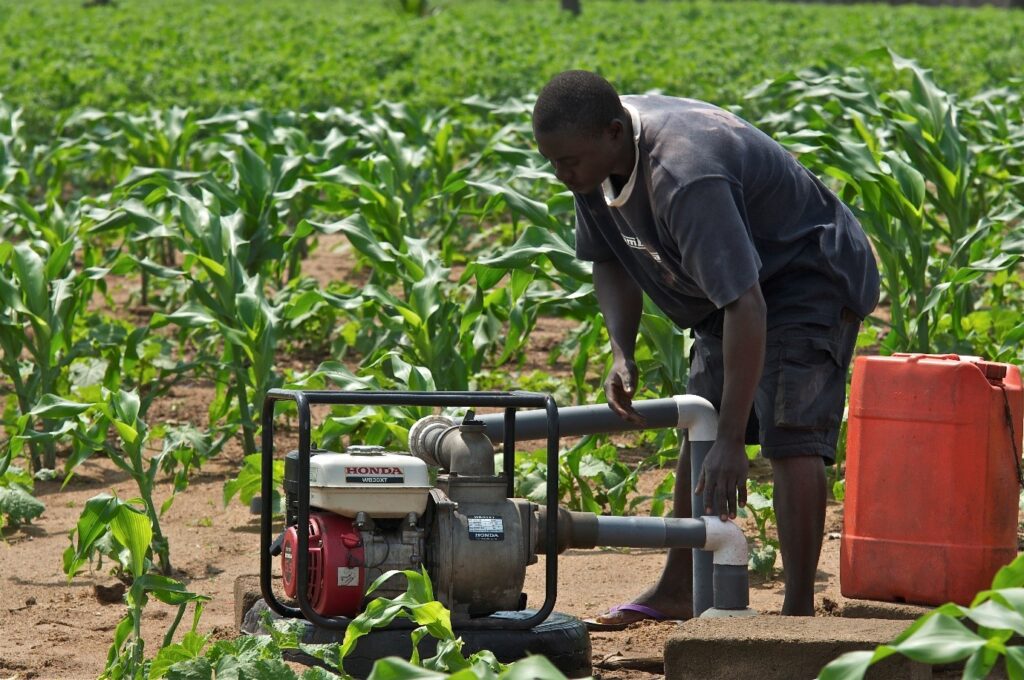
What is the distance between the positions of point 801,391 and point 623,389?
41 centimetres

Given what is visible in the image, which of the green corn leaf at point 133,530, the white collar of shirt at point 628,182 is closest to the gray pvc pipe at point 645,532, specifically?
the white collar of shirt at point 628,182

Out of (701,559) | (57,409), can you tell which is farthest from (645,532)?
(57,409)

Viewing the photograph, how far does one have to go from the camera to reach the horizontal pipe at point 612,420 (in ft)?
11.4

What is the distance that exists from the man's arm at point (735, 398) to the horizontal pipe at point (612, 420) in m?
0.18

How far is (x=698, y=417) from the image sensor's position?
3561 mm

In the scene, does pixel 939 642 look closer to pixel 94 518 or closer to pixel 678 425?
pixel 678 425

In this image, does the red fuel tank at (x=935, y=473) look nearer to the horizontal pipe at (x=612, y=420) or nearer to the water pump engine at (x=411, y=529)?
the horizontal pipe at (x=612, y=420)

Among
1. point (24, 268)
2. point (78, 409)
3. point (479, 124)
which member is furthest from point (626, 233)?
point (479, 124)

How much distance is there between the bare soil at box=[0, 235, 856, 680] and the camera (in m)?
3.80

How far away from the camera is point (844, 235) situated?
3.52 metres

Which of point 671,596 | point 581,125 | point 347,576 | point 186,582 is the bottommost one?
point 186,582

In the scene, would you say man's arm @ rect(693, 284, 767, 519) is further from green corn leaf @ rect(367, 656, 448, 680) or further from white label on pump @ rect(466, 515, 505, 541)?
green corn leaf @ rect(367, 656, 448, 680)

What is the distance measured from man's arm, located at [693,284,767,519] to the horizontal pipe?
0.59 ft

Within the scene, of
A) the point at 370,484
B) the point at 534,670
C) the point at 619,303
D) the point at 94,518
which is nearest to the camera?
the point at 534,670
